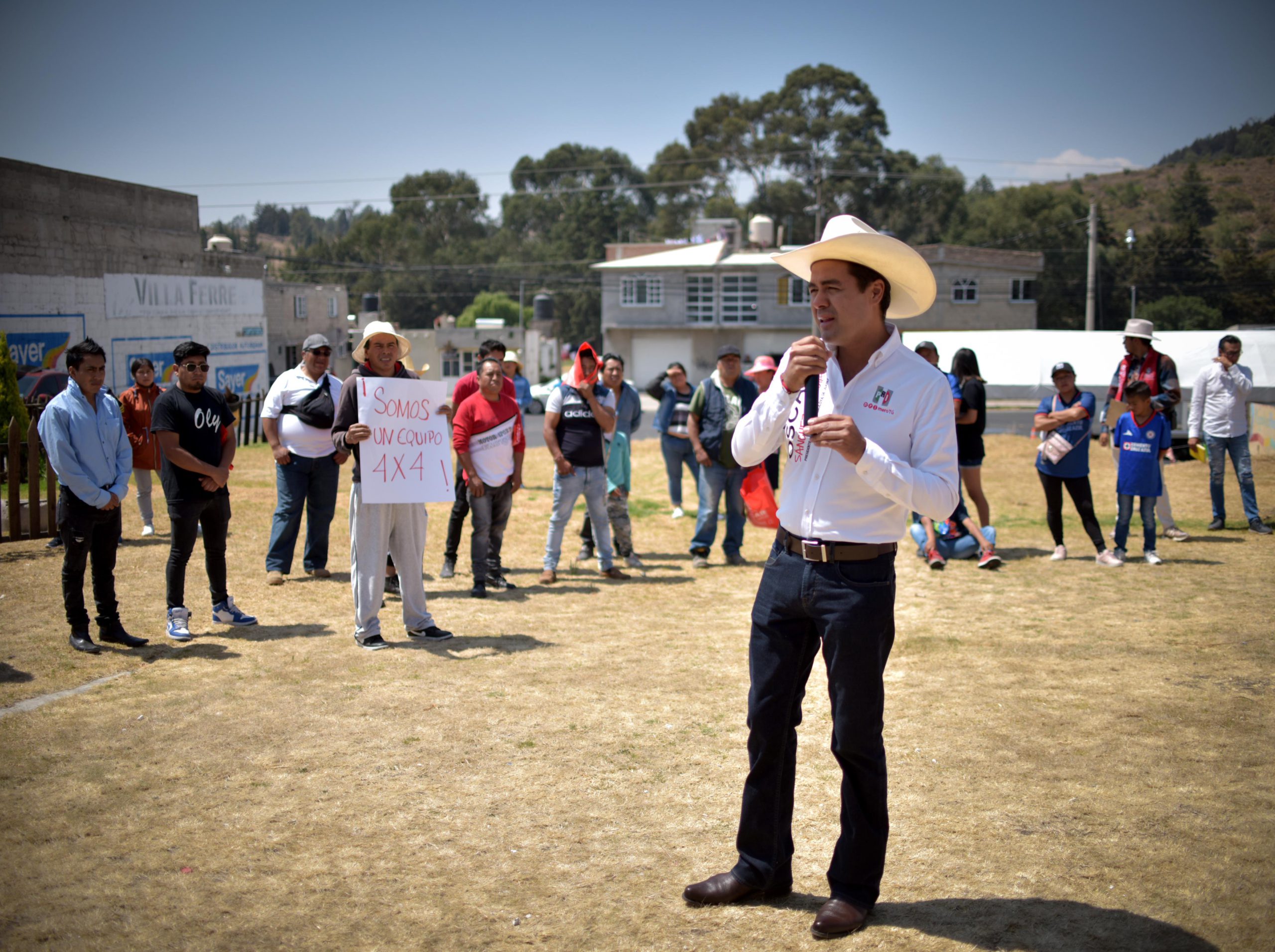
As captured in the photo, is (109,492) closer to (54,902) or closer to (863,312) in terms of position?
(54,902)

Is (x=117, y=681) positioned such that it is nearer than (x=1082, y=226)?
Yes

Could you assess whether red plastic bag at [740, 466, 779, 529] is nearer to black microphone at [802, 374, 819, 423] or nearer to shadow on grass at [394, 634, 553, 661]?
shadow on grass at [394, 634, 553, 661]

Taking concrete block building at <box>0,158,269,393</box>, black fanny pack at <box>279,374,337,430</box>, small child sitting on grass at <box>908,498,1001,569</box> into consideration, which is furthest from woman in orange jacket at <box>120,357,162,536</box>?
concrete block building at <box>0,158,269,393</box>

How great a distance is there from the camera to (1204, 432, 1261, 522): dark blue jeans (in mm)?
11289

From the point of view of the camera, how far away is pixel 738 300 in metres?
58.9

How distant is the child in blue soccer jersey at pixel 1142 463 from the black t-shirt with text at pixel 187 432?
848 cm

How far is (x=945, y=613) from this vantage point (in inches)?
322

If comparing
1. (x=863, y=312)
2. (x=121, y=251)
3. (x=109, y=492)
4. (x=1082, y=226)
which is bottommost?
(x=109, y=492)

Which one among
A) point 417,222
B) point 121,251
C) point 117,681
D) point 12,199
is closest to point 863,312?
point 117,681

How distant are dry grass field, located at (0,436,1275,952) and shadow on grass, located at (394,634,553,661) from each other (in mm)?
40

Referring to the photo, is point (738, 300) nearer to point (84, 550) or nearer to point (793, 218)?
point (793, 218)

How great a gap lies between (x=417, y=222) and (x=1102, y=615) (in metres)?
99.4

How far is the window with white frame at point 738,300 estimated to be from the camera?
58.6 metres

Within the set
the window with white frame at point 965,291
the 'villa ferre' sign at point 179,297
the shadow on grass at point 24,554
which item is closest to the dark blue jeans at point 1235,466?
the shadow on grass at point 24,554
